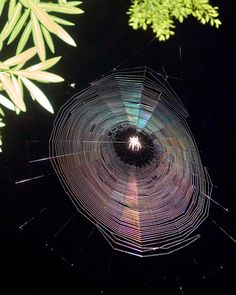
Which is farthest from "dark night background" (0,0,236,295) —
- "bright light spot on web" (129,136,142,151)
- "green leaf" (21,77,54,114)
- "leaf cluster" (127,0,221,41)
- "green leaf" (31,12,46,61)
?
"green leaf" (21,77,54,114)

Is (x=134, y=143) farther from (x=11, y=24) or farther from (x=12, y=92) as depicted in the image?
(x=12, y=92)

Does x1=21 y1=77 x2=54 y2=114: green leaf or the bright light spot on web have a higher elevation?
x1=21 y1=77 x2=54 y2=114: green leaf

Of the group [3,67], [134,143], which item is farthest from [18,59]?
[134,143]

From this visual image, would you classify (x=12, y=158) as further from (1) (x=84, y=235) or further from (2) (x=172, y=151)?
(2) (x=172, y=151)

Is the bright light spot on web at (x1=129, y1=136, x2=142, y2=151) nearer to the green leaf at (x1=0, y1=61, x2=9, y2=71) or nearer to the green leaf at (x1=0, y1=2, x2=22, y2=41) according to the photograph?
the green leaf at (x1=0, y1=2, x2=22, y2=41)

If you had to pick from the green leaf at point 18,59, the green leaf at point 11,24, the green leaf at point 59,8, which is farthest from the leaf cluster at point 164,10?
the green leaf at point 18,59

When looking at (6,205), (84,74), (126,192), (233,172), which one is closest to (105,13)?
(84,74)

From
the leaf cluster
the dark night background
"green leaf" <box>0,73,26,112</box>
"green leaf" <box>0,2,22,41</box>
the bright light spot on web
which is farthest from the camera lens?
the dark night background
